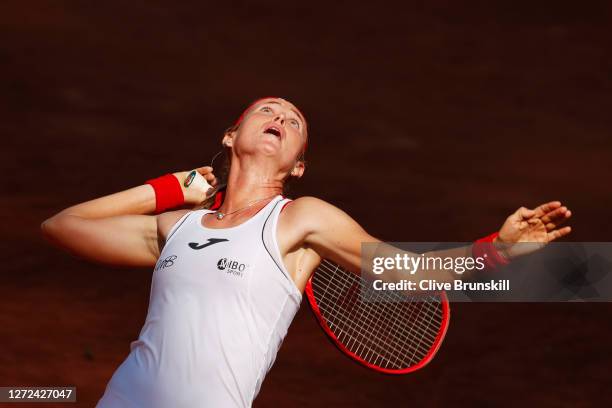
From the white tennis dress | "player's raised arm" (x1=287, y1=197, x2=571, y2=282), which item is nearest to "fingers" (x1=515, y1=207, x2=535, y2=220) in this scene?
"player's raised arm" (x1=287, y1=197, x2=571, y2=282)

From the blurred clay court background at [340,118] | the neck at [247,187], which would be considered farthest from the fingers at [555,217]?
the blurred clay court background at [340,118]

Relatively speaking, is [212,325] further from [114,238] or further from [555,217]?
[555,217]

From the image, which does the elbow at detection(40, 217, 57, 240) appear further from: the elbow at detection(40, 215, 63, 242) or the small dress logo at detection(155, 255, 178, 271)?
the small dress logo at detection(155, 255, 178, 271)

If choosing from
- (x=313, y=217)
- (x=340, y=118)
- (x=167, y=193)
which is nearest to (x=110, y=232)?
(x=167, y=193)

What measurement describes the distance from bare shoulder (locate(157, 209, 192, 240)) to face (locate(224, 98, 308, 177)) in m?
0.26

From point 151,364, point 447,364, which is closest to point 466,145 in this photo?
point 447,364

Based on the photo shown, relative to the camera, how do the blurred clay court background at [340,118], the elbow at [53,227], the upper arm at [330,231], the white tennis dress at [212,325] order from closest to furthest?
the white tennis dress at [212,325]
the upper arm at [330,231]
the elbow at [53,227]
the blurred clay court background at [340,118]

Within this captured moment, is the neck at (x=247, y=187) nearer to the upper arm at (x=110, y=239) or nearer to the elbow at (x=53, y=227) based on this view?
the upper arm at (x=110, y=239)

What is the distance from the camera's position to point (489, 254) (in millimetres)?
2389

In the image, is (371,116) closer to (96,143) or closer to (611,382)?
(96,143)

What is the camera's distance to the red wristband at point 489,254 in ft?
7.80

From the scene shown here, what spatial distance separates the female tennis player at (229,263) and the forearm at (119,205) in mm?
50

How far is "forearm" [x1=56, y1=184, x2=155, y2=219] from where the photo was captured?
2.89 meters

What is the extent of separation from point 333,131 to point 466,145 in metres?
1.00
